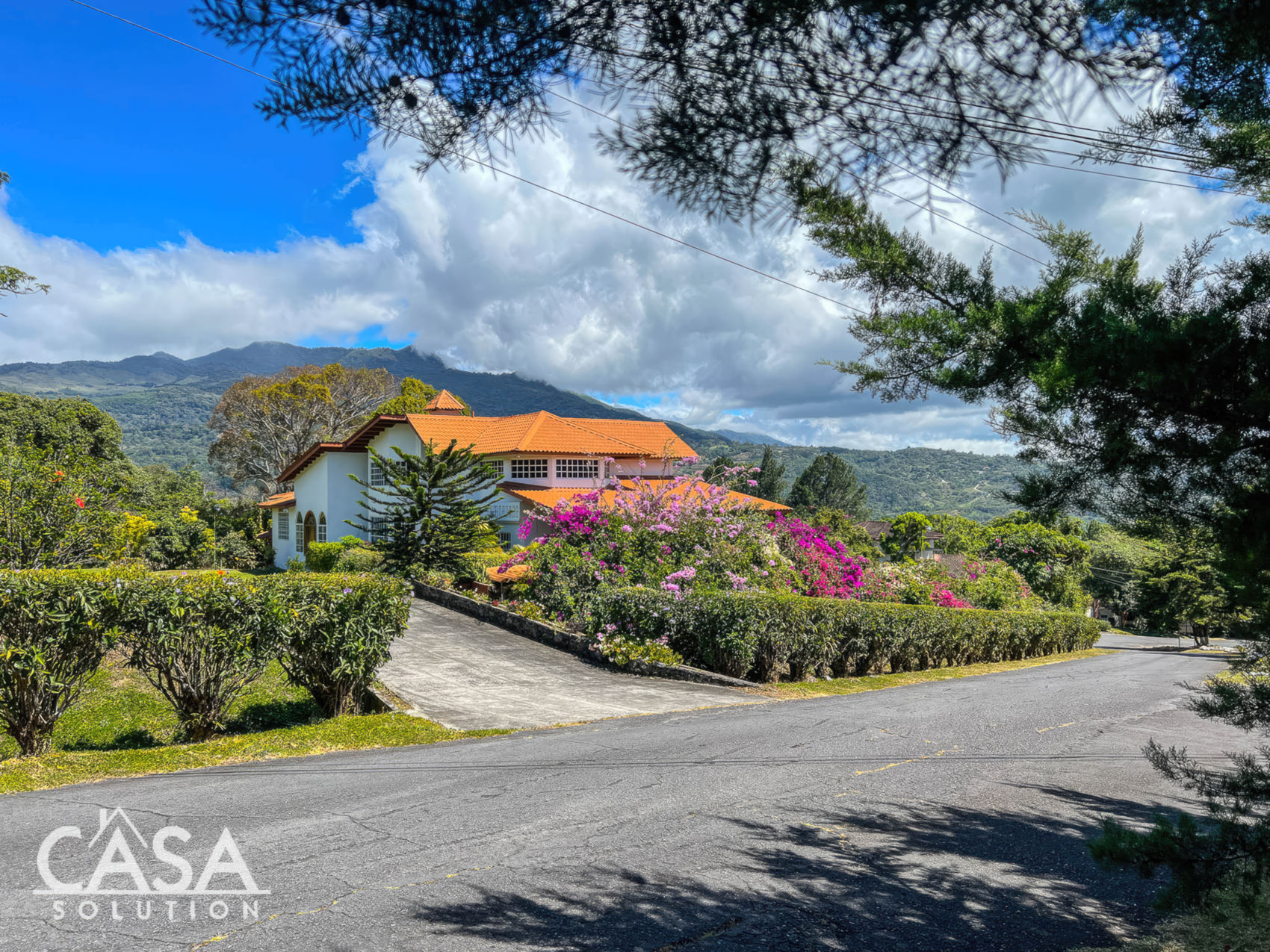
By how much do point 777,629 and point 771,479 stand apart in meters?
51.5

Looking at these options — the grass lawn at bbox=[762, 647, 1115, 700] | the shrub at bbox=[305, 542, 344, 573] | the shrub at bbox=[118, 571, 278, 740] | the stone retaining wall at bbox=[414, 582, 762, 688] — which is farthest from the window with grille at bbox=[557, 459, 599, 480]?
the shrub at bbox=[118, 571, 278, 740]

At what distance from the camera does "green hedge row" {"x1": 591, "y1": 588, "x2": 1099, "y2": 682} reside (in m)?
13.0

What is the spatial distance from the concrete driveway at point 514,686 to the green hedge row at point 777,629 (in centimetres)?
93

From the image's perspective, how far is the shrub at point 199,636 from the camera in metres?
7.39

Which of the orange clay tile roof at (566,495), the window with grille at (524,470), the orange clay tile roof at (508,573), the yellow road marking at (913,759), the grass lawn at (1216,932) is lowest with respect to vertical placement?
the yellow road marking at (913,759)

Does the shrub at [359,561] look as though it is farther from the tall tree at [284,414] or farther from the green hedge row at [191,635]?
the tall tree at [284,414]

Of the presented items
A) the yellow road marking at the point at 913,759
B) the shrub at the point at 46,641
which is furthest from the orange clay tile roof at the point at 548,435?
the shrub at the point at 46,641

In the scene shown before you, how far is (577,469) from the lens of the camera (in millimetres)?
33656

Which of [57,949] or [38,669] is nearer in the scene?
[57,949]

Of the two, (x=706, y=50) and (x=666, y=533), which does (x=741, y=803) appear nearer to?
(x=706, y=50)

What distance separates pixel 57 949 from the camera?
347 cm

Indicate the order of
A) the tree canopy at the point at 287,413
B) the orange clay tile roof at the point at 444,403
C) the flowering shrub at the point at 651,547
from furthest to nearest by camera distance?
the tree canopy at the point at 287,413 < the orange clay tile roof at the point at 444,403 < the flowering shrub at the point at 651,547

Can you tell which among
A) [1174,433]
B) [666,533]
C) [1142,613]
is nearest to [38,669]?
[1174,433]

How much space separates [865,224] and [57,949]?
4751 mm
